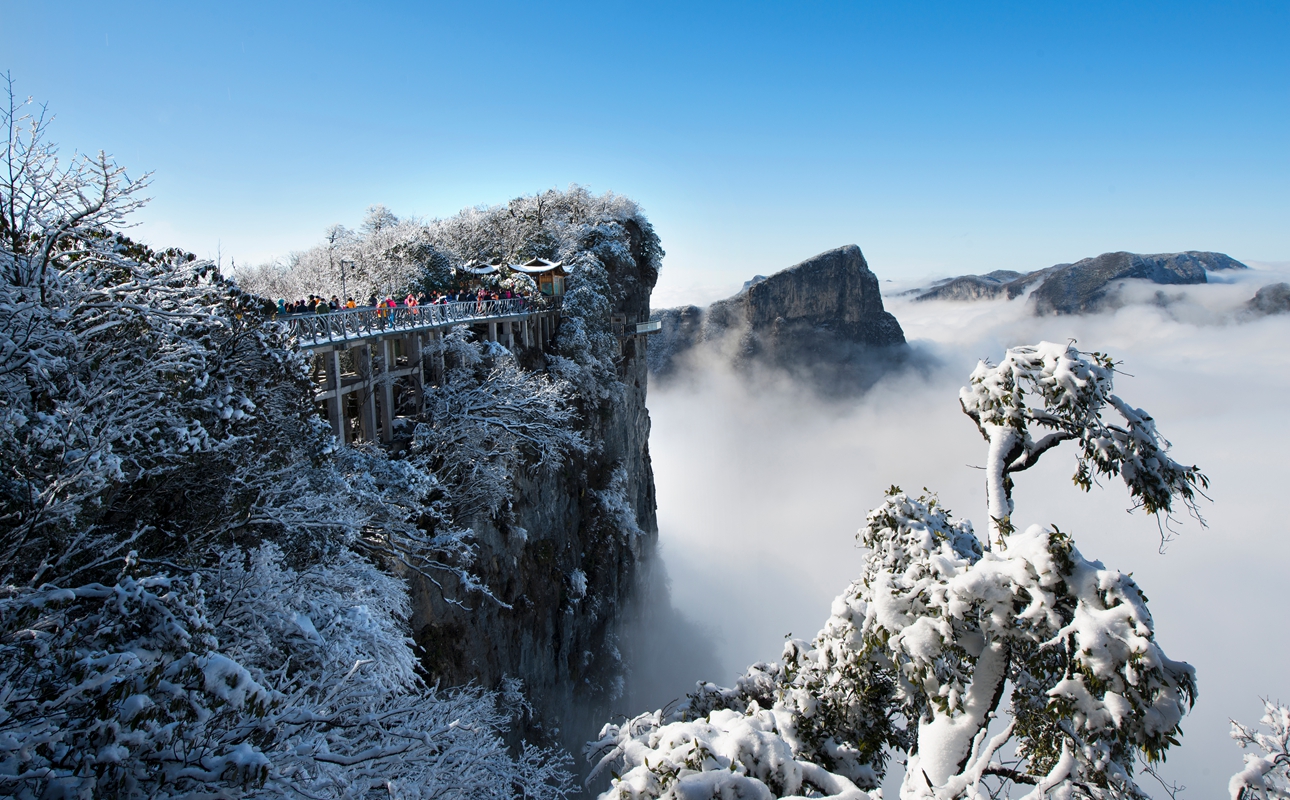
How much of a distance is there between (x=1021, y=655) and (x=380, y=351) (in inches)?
780

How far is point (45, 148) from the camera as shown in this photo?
774 centimetres

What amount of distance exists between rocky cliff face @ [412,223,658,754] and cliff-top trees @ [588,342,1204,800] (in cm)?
1290

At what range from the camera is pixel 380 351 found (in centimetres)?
1994

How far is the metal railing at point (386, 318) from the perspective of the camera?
1587 cm

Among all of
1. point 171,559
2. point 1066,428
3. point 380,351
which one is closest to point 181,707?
point 171,559

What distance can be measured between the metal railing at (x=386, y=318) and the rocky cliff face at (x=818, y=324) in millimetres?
101180

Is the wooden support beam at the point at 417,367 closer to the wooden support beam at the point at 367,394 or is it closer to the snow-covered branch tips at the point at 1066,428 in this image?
the wooden support beam at the point at 367,394

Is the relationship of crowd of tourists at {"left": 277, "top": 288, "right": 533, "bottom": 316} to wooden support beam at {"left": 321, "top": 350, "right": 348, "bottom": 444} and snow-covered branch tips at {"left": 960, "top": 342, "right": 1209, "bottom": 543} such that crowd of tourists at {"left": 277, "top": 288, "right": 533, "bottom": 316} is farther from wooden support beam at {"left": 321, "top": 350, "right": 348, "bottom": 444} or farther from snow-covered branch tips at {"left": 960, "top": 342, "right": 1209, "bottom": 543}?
snow-covered branch tips at {"left": 960, "top": 342, "right": 1209, "bottom": 543}

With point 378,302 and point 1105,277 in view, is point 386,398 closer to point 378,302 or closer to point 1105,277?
point 378,302

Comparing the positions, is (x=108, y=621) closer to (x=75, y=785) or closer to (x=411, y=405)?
(x=75, y=785)

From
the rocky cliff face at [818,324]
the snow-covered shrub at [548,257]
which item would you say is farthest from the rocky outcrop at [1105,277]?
the snow-covered shrub at [548,257]

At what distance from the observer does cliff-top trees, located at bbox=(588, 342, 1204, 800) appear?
12.1 ft

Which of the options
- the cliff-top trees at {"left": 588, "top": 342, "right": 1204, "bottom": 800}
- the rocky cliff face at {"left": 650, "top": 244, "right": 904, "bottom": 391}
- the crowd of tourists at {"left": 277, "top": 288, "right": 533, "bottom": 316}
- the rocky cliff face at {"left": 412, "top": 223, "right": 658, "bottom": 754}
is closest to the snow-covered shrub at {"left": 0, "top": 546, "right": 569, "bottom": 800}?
the cliff-top trees at {"left": 588, "top": 342, "right": 1204, "bottom": 800}

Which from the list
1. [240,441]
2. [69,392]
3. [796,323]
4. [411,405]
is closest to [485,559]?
[411,405]
